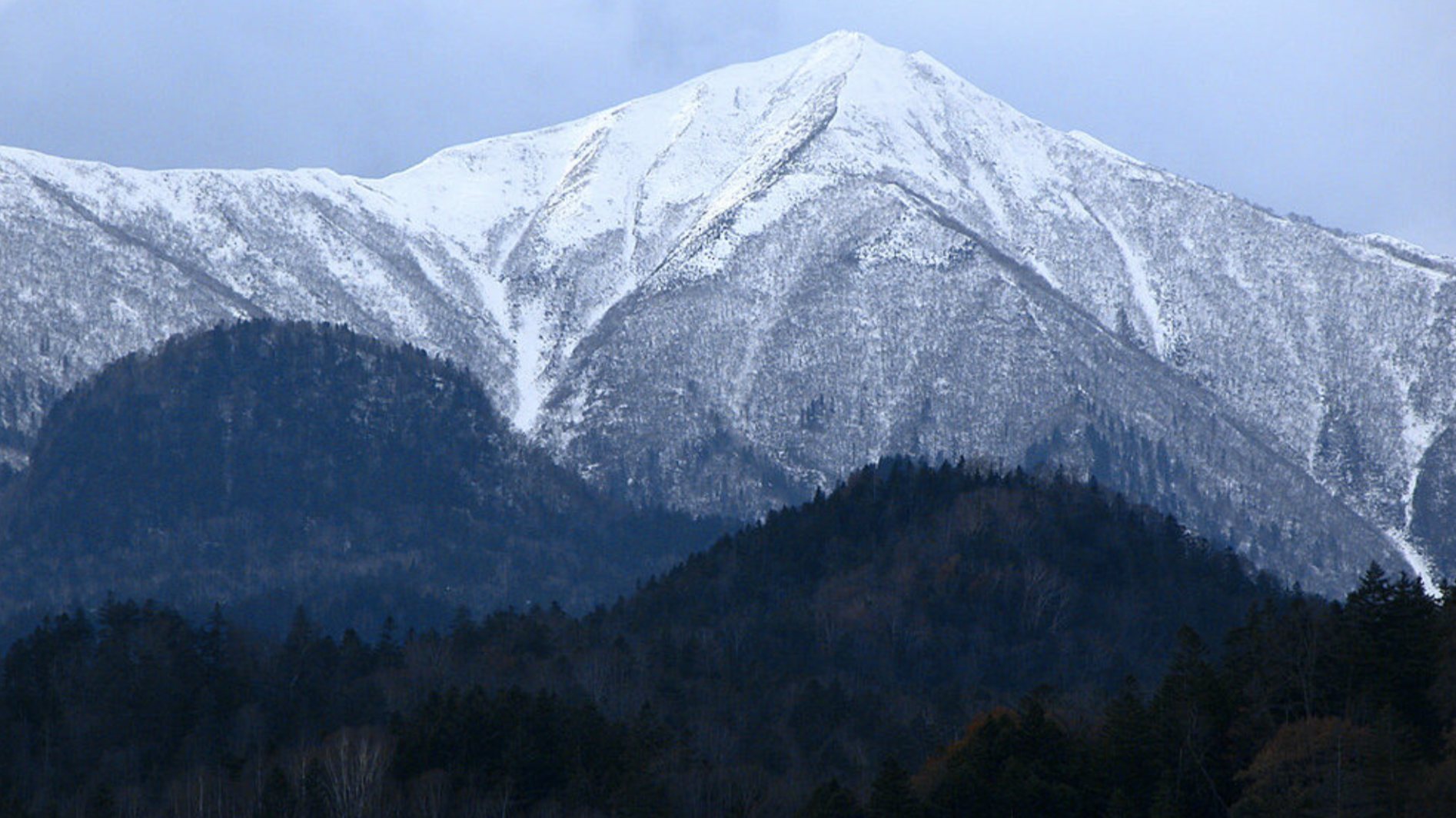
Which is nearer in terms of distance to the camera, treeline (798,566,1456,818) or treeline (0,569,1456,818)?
treeline (798,566,1456,818)

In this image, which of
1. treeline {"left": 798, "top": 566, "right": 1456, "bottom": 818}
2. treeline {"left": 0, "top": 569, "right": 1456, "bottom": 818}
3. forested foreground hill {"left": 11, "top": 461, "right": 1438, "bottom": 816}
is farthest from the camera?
forested foreground hill {"left": 11, "top": 461, "right": 1438, "bottom": 816}

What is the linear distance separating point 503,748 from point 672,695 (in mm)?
35668

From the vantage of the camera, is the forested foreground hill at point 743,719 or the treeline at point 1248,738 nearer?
the treeline at point 1248,738

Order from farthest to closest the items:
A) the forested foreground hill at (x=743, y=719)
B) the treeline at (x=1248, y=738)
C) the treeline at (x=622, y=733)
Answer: the forested foreground hill at (x=743, y=719) < the treeline at (x=622, y=733) < the treeline at (x=1248, y=738)

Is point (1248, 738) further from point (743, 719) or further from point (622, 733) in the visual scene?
point (743, 719)

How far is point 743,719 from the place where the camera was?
16388 cm

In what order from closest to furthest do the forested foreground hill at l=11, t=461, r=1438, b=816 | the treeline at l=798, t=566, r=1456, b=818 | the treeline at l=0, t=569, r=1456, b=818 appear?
the treeline at l=798, t=566, r=1456, b=818
the treeline at l=0, t=569, r=1456, b=818
the forested foreground hill at l=11, t=461, r=1438, b=816

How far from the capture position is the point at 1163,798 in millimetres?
105438

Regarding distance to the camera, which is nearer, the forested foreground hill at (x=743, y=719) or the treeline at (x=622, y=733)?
the treeline at (x=622, y=733)

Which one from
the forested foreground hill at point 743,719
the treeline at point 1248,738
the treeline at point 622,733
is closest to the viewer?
the treeline at point 1248,738

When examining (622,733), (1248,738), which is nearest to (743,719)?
(622,733)

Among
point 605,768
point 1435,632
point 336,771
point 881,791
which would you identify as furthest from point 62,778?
point 1435,632

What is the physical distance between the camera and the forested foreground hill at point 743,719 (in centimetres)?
11025

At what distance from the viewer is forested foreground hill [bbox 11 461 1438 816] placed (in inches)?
4341
